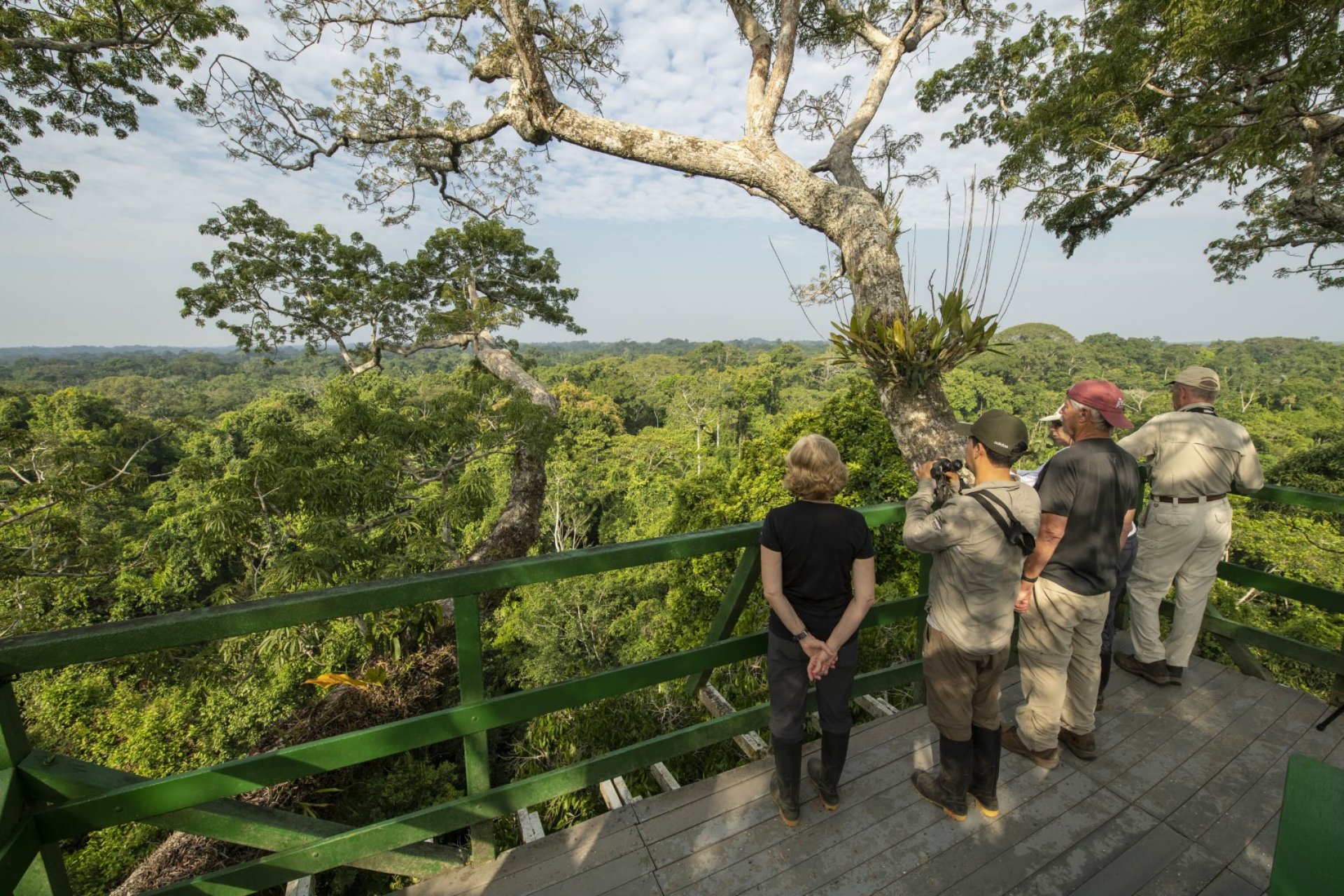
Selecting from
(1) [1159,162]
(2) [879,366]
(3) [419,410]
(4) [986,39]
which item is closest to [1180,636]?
(2) [879,366]

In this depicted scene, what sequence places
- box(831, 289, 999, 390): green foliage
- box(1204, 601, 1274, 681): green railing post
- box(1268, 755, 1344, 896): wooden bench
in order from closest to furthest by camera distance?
box(1268, 755, 1344, 896): wooden bench < box(1204, 601, 1274, 681): green railing post < box(831, 289, 999, 390): green foliage

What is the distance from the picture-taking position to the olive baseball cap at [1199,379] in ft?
9.23

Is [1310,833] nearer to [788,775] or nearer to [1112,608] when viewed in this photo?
[788,775]

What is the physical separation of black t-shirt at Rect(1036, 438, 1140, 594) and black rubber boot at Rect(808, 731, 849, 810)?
119 cm

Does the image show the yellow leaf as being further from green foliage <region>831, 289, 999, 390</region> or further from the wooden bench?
the wooden bench

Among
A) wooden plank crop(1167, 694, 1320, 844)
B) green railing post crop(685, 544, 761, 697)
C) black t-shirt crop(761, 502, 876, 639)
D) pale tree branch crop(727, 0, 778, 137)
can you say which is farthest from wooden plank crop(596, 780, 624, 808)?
pale tree branch crop(727, 0, 778, 137)

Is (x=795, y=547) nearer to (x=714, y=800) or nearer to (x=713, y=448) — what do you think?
(x=714, y=800)

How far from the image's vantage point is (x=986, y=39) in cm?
698

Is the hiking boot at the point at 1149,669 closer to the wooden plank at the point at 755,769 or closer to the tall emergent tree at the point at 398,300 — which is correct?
the wooden plank at the point at 755,769

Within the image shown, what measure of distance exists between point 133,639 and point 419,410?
876 centimetres

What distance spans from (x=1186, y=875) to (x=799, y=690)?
1.39m

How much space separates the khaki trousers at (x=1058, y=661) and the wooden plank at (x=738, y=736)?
1.14 m

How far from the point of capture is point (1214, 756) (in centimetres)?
236

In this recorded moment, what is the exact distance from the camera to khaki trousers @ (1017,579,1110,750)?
2.26 m
